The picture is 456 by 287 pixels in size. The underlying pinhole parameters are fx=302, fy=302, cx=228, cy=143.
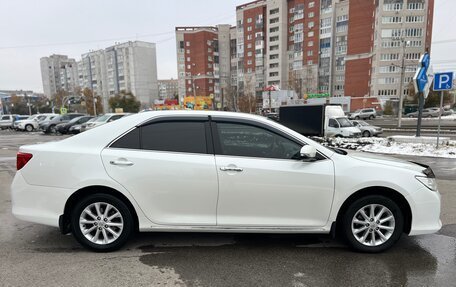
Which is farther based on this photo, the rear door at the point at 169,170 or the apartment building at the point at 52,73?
the apartment building at the point at 52,73

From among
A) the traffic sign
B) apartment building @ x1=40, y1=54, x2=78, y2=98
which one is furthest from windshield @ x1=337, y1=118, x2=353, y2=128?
apartment building @ x1=40, y1=54, x2=78, y2=98

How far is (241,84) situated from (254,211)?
96.5 metres

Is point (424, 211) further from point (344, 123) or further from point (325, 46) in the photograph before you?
point (325, 46)

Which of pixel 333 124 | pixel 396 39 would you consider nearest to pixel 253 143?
pixel 333 124

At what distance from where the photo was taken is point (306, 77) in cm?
8006

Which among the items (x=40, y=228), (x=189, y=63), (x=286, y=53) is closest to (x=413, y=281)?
(x=40, y=228)

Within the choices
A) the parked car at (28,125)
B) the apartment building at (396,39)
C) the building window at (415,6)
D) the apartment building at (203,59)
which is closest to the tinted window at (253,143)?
the parked car at (28,125)

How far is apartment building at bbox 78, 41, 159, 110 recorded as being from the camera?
10656 centimetres

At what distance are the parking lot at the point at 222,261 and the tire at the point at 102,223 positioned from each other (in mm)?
132

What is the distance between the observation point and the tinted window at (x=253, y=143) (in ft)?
11.6

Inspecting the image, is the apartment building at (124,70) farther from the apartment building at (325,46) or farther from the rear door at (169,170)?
the rear door at (169,170)

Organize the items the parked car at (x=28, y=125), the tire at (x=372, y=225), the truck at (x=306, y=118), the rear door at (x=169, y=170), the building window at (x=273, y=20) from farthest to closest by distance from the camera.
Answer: the building window at (x=273, y=20) < the parked car at (x=28, y=125) < the truck at (x=306, y=118) < the tire at (x=372, y=225) < the rear door at (x=169, y=170)

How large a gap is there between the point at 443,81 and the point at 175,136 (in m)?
11.7

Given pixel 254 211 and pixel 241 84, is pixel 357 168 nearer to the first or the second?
pixel 254 211
